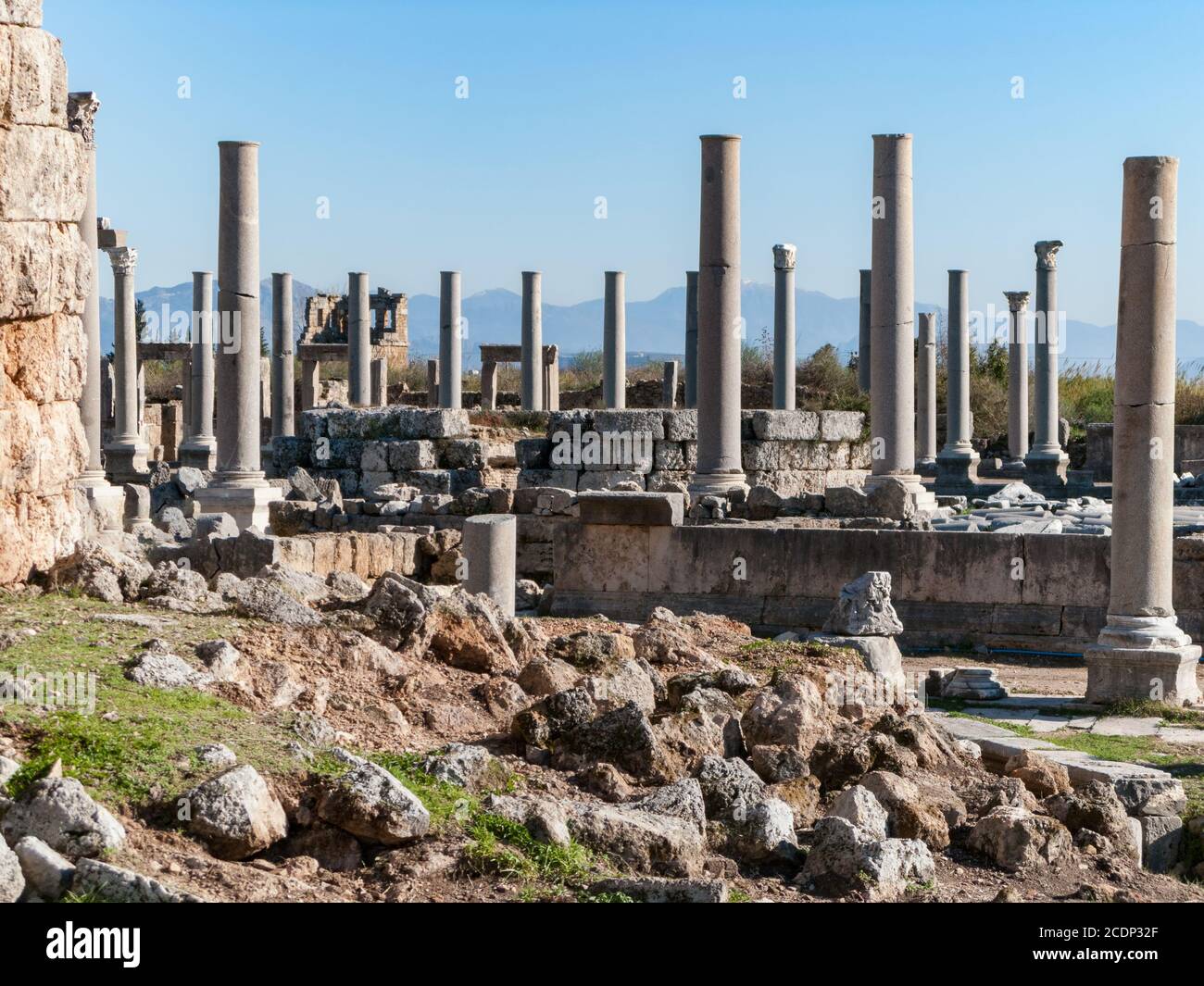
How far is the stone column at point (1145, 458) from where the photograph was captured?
37.3 feet

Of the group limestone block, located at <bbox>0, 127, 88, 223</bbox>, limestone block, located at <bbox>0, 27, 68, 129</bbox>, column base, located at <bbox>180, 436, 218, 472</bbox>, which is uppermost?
limestone block, located at <bbox>0, 27, 68, 129</bbox>

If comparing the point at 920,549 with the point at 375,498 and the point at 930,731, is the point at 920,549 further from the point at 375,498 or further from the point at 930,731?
the point at 375,498

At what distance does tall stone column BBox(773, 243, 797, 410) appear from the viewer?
3012 centimetres

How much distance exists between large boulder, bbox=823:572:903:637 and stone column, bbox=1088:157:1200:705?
1427mm

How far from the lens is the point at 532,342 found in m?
34.0

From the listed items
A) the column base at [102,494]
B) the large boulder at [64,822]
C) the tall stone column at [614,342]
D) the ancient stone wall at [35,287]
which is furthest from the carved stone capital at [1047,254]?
the large boulder at [64,822]

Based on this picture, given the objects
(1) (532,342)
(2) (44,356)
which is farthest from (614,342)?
(2) (44,356)

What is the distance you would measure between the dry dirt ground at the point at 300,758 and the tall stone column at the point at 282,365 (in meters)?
24.8

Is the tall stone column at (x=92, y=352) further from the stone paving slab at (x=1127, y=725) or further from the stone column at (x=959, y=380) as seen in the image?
the stone column at (x=959, y=380)

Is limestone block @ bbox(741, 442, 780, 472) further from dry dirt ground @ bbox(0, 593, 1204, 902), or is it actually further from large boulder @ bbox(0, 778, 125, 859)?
large boulder @ bbox(0, 778, 125, 859)

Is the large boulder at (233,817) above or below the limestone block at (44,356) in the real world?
below

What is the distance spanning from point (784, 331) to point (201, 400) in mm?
10395

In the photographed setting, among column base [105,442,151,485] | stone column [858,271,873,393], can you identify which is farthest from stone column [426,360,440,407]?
column base [105,442,151,485]

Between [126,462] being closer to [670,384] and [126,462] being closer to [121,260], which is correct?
[121,260]
